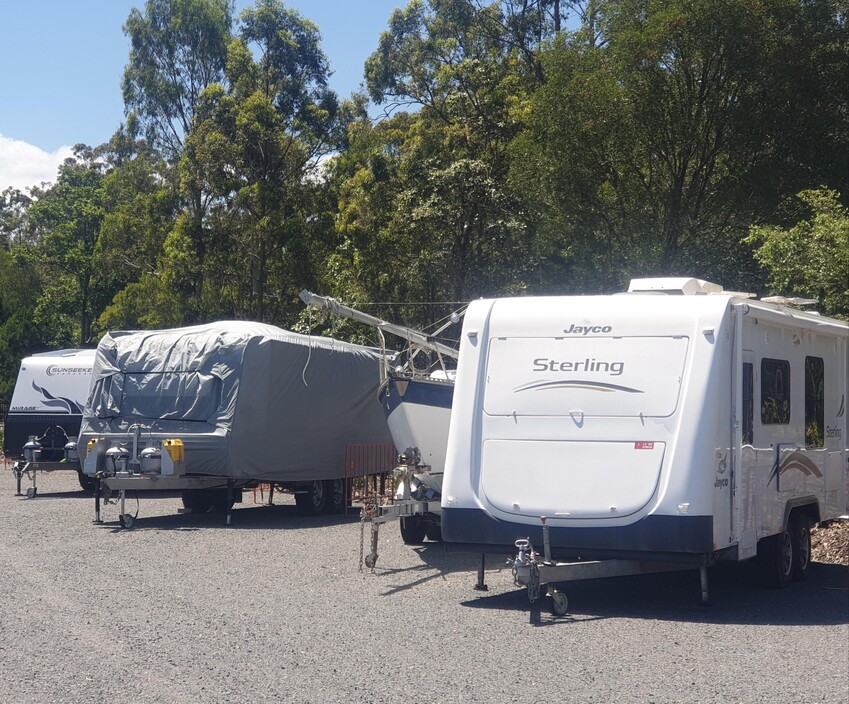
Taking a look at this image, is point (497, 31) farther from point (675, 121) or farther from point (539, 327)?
point (539, 327)

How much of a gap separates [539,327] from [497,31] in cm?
2779

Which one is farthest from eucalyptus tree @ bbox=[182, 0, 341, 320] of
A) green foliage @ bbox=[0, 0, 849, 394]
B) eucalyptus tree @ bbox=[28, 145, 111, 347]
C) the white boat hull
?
the white boat hull

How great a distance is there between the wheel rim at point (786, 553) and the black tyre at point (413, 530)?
4.78m

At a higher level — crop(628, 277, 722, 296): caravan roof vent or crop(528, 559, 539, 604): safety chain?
crop(628, 277, 722, 296): caravan roof vent

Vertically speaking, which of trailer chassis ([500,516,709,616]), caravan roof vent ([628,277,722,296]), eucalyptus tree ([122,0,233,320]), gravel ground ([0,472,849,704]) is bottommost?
gravel ground ([0,472,849,704])

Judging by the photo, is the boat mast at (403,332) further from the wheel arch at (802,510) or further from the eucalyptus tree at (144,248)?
the eucalyptus tree at (144,248)

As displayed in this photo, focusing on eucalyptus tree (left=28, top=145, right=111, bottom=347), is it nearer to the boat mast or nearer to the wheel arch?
the boat mast

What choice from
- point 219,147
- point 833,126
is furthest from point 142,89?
point 833,126

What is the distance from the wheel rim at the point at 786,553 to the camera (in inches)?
423

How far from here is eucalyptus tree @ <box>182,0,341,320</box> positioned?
116ft

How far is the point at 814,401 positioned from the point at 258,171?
26605mm

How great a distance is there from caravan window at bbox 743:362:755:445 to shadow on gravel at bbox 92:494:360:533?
27.9 ft

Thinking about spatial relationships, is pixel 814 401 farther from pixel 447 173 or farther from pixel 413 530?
pixel 447 173

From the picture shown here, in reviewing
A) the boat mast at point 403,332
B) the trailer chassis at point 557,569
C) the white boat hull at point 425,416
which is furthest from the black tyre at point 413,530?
the trailer chassis at point 557,569
